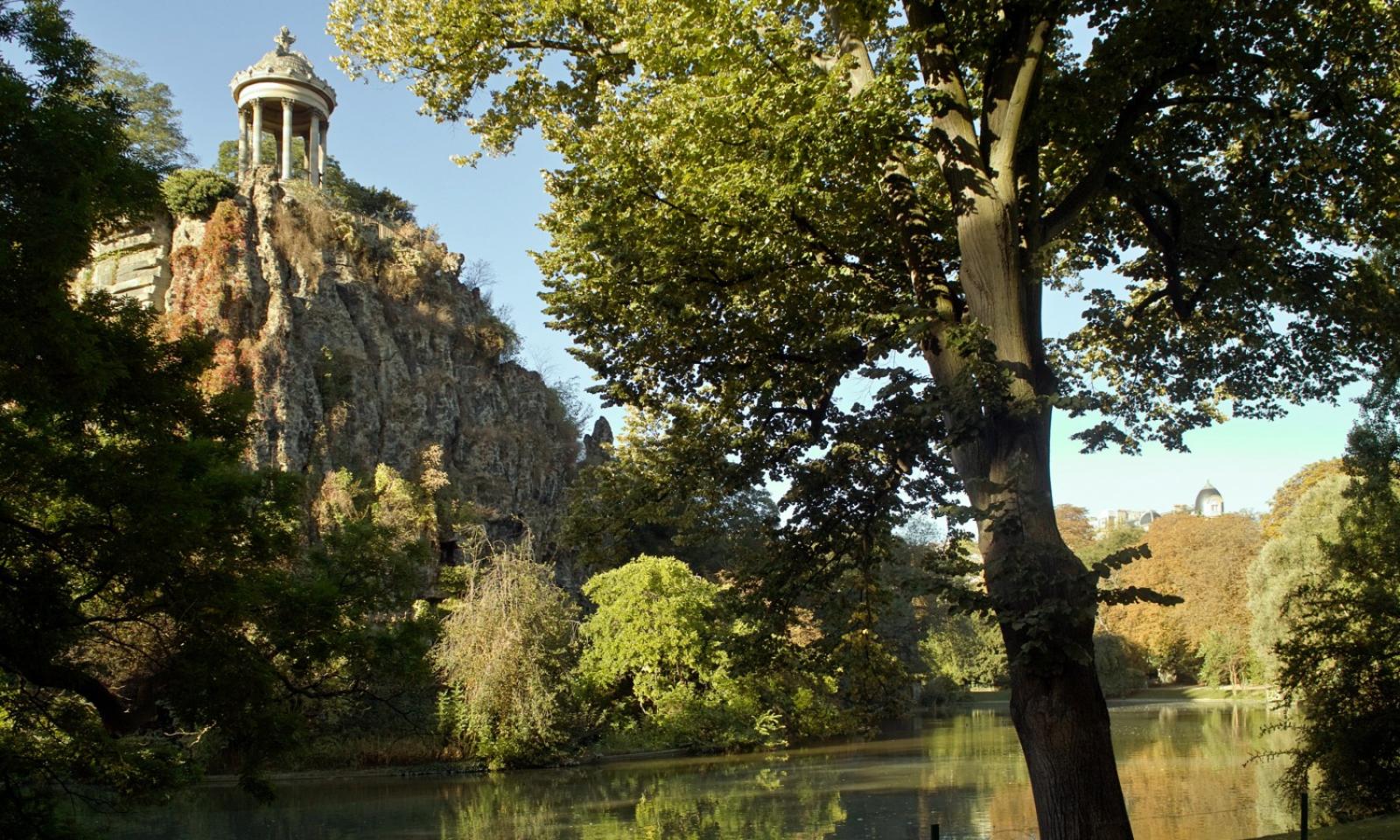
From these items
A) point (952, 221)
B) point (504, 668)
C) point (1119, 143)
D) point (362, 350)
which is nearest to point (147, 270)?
point (362, 350)

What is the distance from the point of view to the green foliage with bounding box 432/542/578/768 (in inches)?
952

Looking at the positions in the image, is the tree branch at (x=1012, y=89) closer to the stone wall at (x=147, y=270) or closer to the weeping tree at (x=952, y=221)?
the weeping tree at (x=952, y=221)

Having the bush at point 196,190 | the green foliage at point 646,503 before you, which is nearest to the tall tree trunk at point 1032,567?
the green foliage at point 646,503

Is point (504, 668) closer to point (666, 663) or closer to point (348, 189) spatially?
point (666, 663)

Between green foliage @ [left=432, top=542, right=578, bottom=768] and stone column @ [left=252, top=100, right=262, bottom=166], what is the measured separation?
24285mm

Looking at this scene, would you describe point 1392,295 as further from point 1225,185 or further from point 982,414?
point 982,414

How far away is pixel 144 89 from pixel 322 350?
580 inches

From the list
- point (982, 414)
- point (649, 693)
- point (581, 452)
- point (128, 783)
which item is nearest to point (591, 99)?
point (982, 414)

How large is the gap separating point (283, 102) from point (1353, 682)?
43.0 m

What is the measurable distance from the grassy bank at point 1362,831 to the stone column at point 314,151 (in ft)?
133

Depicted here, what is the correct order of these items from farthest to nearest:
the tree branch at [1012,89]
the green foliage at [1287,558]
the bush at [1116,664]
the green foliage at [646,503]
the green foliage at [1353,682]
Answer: the bush at [1116,664] < the green foliage at [1287,558] < the green foliage at [1353,682] < the green foliage at [646,503] < the tree branch at [1012,89]

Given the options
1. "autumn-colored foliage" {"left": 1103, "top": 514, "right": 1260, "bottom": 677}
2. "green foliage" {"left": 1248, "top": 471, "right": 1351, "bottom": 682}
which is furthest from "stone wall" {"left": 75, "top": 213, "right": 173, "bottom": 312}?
"autumn-colored foliage" {"left": 1103, "top": 514, "right": 1260, "bottom": 677}

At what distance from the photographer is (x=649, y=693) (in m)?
30.1

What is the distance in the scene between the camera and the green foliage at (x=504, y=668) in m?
24.2
